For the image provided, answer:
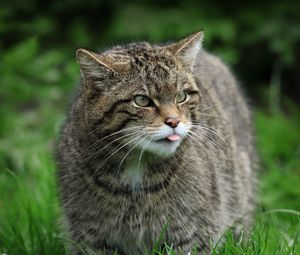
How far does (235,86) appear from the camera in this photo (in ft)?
17.3

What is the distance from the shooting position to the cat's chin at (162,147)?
3.65 metres

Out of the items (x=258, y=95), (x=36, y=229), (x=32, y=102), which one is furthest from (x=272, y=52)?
(x=36, y=229)

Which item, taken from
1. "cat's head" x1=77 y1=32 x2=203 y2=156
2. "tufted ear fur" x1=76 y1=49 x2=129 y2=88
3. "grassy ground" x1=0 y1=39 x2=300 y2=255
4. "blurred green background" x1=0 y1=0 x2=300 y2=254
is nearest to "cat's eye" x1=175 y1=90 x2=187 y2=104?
"cat's head" x1=77 y1=32 x2=203 y2=156

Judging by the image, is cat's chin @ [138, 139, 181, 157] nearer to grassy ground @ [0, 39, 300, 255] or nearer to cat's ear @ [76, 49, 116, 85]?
cat's ear @ [76, 49, 116, 85]

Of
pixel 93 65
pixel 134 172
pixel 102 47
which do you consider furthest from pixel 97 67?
pixel 102 47

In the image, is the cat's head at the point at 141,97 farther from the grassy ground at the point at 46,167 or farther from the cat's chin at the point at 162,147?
the grassy ground at the point at 46,167

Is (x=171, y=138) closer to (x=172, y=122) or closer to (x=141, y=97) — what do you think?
(x=172, y=122)

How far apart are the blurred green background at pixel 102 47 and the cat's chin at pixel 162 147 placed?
51.9 inches

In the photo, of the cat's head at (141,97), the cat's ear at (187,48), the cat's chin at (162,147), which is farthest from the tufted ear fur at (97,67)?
the cat's chin at (162,147)

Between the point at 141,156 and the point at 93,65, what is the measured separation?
1.75 feet

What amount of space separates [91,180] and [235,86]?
1.70 metres

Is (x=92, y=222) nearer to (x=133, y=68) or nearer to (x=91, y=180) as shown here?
(x=91, y=180)

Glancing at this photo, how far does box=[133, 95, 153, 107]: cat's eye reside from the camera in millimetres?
3670

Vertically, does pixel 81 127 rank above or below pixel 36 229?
above
